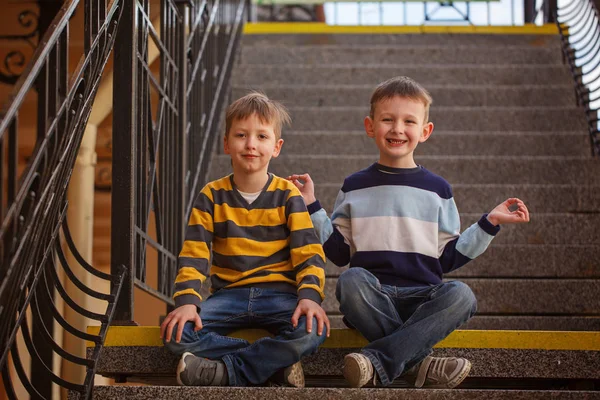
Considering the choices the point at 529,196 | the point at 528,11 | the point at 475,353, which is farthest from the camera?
the point at 528,11

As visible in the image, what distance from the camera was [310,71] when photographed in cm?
590

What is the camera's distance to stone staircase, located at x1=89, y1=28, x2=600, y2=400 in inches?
104

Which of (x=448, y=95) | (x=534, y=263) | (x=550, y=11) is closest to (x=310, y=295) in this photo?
(x=534, y=263)

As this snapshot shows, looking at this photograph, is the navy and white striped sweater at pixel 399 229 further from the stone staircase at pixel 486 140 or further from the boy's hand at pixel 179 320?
the stone staircase at pixel 486 140

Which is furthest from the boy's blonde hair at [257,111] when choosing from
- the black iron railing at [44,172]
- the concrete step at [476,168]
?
the concrete step at [476,168]

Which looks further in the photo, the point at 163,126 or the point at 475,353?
the point at 163,126

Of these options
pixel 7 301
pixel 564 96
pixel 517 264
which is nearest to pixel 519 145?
pixel 564 96

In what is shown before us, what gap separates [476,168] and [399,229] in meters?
2.05

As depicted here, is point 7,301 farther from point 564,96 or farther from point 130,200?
point 564,96

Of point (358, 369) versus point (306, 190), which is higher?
point (306, 190)

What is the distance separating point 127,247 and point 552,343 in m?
1.25

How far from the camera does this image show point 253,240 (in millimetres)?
2746

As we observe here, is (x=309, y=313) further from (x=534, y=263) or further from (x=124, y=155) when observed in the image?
(x=534, y=263)

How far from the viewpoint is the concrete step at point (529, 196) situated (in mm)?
4445
